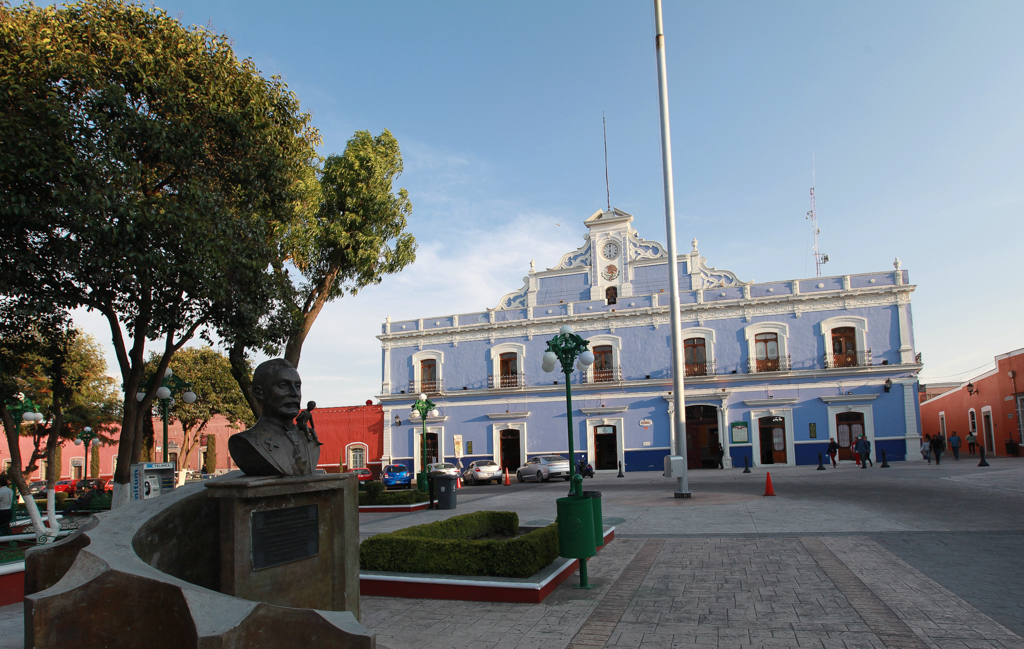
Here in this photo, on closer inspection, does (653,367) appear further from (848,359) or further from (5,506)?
(5,506)

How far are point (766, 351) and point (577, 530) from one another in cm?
2535

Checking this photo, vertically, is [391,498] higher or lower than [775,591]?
lower

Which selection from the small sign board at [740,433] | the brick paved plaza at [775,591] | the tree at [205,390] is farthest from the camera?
the tree at [205,390]

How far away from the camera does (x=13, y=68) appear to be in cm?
915

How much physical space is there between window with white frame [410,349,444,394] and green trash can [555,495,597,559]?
27569 millimetres

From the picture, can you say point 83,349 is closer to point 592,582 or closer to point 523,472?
point 523,472

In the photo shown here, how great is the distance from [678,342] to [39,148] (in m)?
12.8

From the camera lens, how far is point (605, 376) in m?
31.4

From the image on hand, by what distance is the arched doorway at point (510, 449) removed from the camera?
3269cm

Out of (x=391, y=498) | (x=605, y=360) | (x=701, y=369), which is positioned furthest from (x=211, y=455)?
(x=701, y=369)

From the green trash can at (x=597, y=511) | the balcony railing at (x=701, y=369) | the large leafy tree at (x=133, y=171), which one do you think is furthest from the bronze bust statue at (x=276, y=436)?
the balcony railing at (x=701, y=369)

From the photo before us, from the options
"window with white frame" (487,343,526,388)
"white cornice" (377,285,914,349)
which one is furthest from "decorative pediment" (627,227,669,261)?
"window with white frame" (487,343,526,388)

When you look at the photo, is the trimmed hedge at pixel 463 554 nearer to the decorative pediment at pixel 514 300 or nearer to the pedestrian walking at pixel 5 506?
the pedestrian walking at pixel 5 506

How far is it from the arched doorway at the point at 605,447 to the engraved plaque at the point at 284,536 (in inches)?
1082
